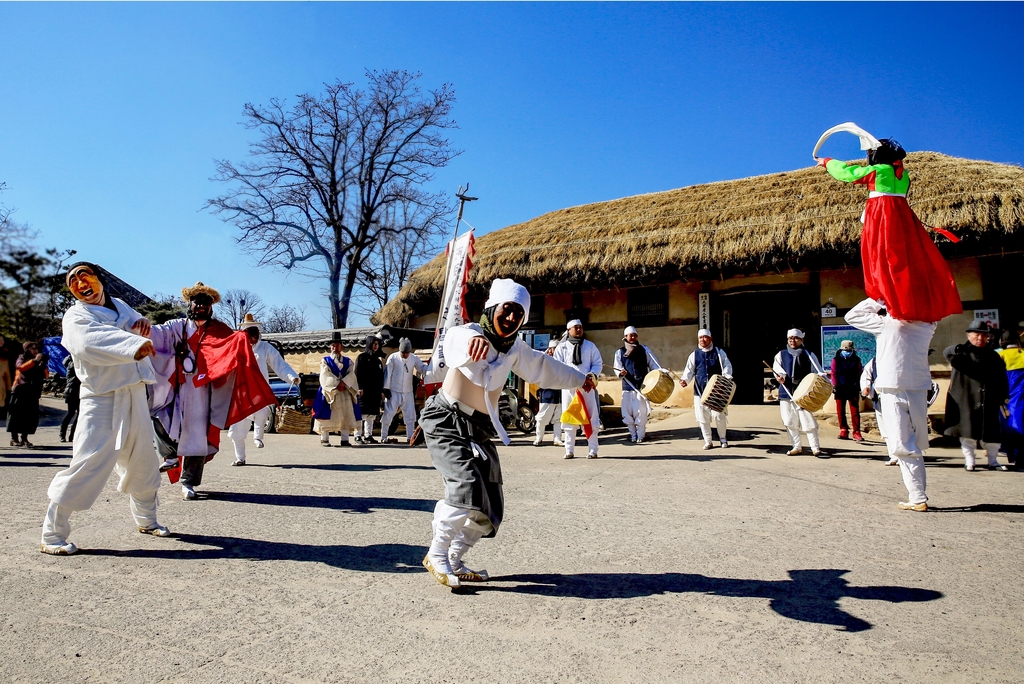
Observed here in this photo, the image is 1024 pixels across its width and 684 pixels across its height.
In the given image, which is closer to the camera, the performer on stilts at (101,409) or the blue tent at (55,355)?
the performer on stilts at (101,409)

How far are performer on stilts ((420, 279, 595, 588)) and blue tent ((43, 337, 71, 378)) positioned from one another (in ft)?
75.2

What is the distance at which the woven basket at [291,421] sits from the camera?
46.3 ft

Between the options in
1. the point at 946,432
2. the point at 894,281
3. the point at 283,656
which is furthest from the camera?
the point at 946,432

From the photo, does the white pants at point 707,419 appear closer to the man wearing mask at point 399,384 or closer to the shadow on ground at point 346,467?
the shadow on ground at point 346,467

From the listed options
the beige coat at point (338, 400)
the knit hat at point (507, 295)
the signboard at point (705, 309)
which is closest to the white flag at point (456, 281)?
the beige coat at point (338, 400)

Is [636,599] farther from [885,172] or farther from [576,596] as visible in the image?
[885,172]

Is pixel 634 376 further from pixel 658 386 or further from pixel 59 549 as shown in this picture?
pixel 59 549

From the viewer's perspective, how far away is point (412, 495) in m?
6.32

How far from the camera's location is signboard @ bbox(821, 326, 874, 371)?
475 inches

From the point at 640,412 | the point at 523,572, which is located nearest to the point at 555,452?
the point at 640,412

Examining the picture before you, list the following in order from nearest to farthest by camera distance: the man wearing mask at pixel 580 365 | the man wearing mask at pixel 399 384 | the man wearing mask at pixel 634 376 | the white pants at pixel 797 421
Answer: the white pants at pixel 797 421 < the man wearing mask at pixel 580 365 < the man wearing mask at pixel 634 376 < the man wearing mask at pixel 399 384

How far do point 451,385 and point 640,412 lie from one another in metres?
7.94

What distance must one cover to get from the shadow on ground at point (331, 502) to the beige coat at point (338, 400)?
486cm

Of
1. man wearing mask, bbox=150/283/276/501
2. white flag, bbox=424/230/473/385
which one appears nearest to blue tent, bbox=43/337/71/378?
white flag, bbox=424/230/473/385
